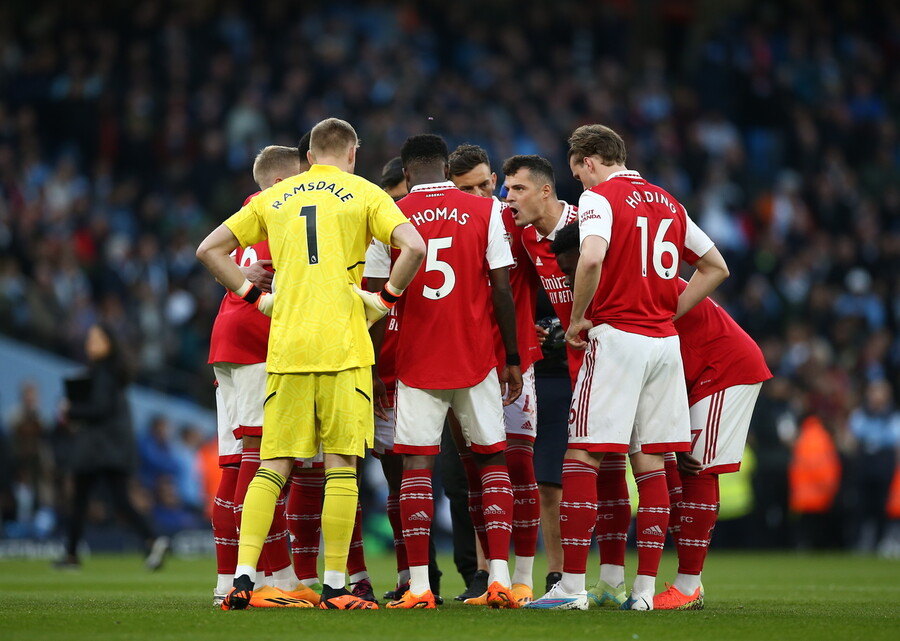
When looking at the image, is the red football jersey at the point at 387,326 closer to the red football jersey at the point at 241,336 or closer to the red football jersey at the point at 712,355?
the red football jersey at the point at 241,336

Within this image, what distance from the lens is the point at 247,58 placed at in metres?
24.2

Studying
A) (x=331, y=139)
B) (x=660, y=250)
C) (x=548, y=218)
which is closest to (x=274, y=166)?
(x=331, y=139)

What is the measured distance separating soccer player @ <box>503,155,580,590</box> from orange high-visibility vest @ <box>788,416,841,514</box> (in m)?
10.8

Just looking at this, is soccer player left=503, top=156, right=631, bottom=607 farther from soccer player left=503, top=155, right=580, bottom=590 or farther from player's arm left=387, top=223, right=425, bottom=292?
player's arm left=387, top=223, right=425, bottom=292

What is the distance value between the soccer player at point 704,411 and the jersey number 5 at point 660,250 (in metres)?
0.46

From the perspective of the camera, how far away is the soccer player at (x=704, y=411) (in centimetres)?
834

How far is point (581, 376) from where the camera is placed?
7.95 meters

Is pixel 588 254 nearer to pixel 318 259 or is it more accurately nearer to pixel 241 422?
pixel 318 259

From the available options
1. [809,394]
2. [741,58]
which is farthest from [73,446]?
[741,58]

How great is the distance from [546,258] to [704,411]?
1401 millimetres

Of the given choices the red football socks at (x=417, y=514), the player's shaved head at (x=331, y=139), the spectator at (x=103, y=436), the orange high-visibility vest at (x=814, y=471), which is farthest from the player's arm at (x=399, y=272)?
the orange high-visibility vest at (x=814, y=471)

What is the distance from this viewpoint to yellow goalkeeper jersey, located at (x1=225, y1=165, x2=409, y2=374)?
24.7ft

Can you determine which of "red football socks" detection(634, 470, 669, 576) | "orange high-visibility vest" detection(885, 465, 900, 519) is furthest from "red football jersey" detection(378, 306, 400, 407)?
"orange high-visibility vest" detection(885, 465, 900, 519)

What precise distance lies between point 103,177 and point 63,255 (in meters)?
2.56
